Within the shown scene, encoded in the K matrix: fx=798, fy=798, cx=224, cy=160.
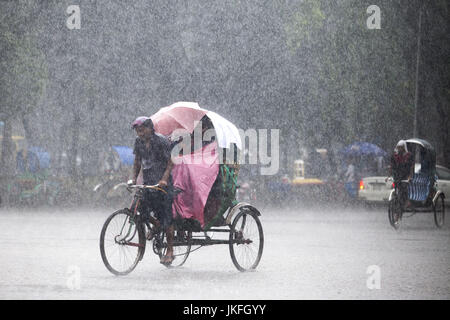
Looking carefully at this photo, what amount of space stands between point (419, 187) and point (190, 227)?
9.01m

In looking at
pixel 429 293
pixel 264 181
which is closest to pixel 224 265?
pixel 429 293

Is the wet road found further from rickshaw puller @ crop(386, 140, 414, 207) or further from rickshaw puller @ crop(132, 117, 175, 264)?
rickshaw puller @ crop(386, 140, 414, 207)

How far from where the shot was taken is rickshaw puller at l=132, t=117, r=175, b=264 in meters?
9.24

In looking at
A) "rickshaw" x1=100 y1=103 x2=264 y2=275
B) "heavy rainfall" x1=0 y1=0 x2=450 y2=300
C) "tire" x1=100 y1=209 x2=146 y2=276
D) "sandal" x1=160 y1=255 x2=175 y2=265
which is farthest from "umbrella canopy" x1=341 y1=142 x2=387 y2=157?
"tire" x1=100 y1=209 x2=146 y2=276

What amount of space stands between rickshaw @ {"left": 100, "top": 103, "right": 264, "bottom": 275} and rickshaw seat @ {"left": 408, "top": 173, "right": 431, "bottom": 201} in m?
7.71

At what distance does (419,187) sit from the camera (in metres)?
17.3

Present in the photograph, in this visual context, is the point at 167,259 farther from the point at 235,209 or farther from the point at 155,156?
the point at 155,156

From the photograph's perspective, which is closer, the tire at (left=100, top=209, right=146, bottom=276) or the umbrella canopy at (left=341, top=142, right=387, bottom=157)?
the tire at (left=100, top=209, right=146, bottom=276)

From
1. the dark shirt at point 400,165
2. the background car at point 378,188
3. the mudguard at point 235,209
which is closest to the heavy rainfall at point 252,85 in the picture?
the background car at point 378,188

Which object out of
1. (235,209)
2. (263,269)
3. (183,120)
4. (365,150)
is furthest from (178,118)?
(365,150)

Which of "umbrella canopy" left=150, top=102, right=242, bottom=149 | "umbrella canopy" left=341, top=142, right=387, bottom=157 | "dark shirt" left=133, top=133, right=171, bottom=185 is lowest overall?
"umbrella canopy" left=341, top=142, right=387, bottom=157

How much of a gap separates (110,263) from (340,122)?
2862 cm

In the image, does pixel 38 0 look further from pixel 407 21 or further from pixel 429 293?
pixel 429 293

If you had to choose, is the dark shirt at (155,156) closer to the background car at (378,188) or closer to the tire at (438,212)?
the tire at (438,212)
